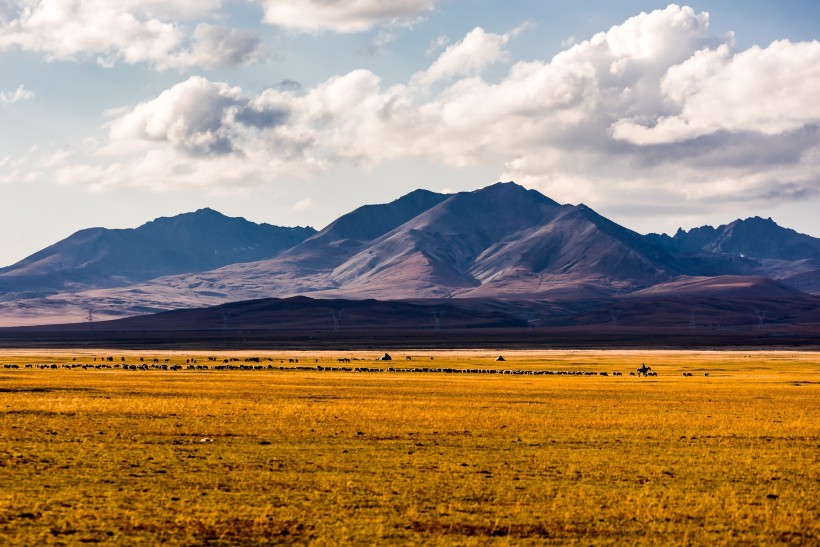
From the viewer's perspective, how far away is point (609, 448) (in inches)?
1551

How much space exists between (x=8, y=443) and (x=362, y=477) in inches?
602

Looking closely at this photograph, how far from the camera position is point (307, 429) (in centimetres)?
4462

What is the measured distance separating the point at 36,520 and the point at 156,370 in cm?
9693

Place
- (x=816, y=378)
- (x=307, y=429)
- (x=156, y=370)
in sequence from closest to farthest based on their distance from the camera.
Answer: (x=307, y=429)
(x=816, y=378)
(x=156, y=370)

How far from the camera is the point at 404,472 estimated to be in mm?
32344

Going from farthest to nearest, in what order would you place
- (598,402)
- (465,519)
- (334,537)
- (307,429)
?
(598,402), (307,429), (465,519), (334,537)

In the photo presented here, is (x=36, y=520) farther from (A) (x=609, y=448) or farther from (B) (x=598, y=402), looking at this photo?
(B) (x=598, y=402)

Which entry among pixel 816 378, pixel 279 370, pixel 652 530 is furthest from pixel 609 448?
pixel 279 370

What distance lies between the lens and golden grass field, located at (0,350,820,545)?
78.4 ft

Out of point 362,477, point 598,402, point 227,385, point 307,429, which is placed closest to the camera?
point 362,477

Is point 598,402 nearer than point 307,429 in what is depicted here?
No

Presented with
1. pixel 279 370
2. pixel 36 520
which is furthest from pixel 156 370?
pixel 36 520

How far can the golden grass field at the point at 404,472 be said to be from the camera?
78.4 ft

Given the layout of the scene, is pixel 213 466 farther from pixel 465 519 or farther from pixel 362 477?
pixel 465 519
